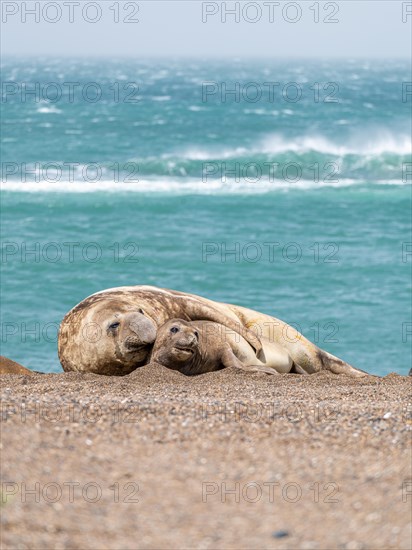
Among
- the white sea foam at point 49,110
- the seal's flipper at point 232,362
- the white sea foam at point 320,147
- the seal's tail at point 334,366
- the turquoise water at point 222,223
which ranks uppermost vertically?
the white sea foam at point 49,110

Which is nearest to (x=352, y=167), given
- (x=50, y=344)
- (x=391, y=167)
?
(x=391, y=167)

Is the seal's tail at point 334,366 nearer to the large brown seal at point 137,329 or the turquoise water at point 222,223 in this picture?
the large brown seal at point 137,329

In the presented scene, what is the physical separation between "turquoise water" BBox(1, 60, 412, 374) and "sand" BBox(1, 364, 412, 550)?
903 cm

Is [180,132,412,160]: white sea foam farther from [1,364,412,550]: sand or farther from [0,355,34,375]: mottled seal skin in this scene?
[1,364,412,550]: sand

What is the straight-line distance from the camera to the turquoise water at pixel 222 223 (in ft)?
59.3

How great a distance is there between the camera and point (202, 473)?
5031 mm

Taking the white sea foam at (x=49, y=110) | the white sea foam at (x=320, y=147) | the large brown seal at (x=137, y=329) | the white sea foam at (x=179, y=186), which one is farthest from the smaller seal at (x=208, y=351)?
the white sea foam at (x=49, y=110)

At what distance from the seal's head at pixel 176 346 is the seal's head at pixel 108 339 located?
0.17 meters

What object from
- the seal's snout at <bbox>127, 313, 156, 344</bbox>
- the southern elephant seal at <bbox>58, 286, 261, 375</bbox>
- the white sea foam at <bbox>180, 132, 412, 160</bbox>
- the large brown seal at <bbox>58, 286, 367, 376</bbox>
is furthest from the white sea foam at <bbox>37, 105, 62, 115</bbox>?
the seal's snout at <bbox>127, 313, 156, 344</bbox>

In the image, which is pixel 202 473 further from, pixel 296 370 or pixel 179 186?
pixel 179 186

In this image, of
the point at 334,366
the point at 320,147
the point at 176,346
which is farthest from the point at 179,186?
the point at 176,346

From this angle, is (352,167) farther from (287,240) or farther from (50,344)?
(50,344)

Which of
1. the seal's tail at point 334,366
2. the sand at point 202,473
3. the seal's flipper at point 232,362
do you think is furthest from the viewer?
the seal's tail at point 334,366

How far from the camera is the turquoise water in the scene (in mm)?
18062
